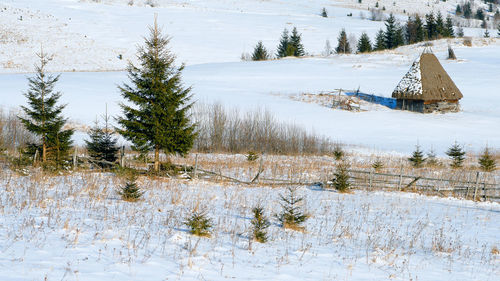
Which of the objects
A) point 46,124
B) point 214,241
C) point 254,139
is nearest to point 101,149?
point 46,124

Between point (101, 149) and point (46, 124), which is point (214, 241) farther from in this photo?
point (101, 149)

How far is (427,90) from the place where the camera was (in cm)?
4778

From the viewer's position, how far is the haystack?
47.8 m

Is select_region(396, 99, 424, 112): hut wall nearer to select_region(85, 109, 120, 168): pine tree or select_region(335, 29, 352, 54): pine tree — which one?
select_region(85, 109, 120, 168): pine tree

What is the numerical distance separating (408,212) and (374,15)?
143054mm

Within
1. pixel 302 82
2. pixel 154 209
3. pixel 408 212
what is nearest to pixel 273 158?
pixel 408 212

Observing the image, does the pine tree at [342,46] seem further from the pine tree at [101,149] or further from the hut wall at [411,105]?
the pine tree at [101,149]

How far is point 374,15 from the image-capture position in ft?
483

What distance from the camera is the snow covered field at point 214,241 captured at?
8.02m

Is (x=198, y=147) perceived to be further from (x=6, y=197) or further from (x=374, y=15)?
(x=374, y=15)

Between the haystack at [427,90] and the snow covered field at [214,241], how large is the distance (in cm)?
3426

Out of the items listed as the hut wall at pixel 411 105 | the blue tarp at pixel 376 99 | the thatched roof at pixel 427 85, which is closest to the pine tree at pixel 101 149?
the thatched roof at pixel 427 85

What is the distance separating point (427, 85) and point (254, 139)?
23198 millimetres

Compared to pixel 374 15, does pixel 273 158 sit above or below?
below
